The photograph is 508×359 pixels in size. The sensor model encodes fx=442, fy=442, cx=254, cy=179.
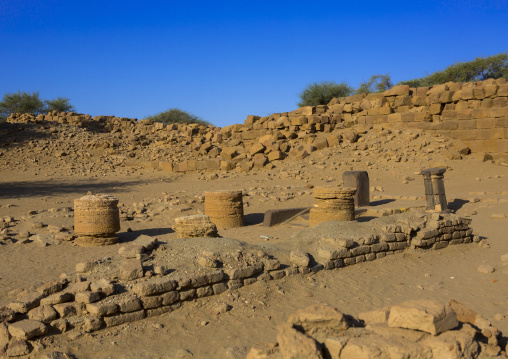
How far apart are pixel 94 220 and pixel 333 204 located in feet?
16.9

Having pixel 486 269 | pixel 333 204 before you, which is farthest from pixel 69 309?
pixel 333 204

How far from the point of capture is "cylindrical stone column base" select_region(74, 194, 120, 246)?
29.7ft

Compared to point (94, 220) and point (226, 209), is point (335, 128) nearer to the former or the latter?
point (226, 209)

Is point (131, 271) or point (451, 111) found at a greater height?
point (451, 111)

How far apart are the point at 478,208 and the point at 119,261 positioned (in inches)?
409

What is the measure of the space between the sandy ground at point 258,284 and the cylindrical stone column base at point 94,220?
33 cm

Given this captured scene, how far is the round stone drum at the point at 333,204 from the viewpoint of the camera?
999 cm

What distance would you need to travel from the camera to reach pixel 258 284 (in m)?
6.16

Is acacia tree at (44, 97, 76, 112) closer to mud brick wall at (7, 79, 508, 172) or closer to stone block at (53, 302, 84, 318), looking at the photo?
mud brick wall at (7, 79, 508, 172)

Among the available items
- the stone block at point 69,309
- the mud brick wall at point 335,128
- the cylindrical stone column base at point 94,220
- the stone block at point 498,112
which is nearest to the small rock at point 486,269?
the stone block at point 69,309

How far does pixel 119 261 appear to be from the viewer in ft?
19.9

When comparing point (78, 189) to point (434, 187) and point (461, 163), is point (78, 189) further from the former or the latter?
point (461, 163)

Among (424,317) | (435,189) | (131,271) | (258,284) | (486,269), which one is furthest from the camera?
(435,189)

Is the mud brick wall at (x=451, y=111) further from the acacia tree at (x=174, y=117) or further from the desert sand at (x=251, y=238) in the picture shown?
the acacia tree at (x=174, y=117)
